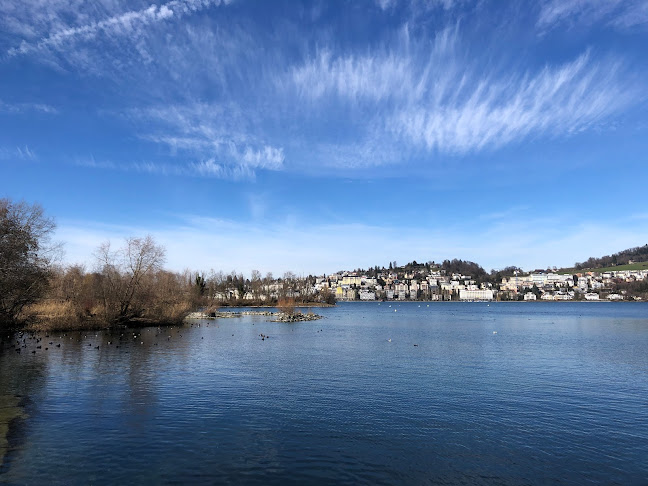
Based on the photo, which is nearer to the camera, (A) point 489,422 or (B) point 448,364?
(A) point 489,422

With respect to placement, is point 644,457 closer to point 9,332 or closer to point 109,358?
point 109,358

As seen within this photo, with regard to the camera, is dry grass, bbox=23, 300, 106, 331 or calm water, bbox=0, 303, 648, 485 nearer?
calm water, bbox=0, 303, 648, 485

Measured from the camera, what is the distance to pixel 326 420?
16625 millimetres

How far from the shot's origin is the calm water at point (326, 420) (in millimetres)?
11992

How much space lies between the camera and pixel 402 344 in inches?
1705

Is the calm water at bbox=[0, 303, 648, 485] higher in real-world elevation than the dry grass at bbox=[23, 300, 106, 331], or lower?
lower

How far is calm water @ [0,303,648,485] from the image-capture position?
1199 cm

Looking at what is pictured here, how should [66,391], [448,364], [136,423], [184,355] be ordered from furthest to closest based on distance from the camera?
[184,355], [448,364], [66,391], [136,423]

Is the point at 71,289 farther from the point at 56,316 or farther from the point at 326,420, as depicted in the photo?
the point at 326,420

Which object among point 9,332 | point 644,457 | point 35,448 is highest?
point 9,332

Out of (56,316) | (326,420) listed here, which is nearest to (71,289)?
(56,316)

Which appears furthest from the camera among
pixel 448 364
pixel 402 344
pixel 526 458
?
pixel 402 344

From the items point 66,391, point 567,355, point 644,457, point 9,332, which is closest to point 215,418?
point 66,391

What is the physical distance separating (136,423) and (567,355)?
3355cm
